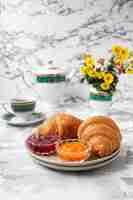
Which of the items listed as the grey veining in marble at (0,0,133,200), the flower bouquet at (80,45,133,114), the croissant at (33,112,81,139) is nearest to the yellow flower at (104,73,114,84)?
the flower bouquet at (80,45,133,114)

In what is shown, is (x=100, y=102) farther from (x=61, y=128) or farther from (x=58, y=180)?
(x=58, y=180)

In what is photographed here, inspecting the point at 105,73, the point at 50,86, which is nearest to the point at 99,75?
the point at 105,73

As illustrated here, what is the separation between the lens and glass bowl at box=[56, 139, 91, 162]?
105 cm

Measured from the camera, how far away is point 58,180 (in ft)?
3.31

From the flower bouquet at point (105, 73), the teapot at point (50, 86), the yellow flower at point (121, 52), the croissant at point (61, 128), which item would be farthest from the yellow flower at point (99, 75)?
the croissant at point (61, 128)

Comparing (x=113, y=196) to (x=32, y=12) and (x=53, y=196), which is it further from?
(x=32, y=12)

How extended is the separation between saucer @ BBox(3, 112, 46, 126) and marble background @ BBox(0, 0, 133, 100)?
0.56 metres

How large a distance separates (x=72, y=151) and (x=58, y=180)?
0.10 meters

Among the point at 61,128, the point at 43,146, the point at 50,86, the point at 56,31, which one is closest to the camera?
the point at 43,146

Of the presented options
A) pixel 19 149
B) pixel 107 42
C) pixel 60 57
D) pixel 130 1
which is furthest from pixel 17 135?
pixel 130 1

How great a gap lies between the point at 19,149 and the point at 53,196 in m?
0.36

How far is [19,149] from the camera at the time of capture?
1252 mm

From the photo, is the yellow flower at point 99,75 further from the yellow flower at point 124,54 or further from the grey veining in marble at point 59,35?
the grey veining in marble at point 59,35

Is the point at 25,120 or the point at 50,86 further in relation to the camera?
the point at 50,86
